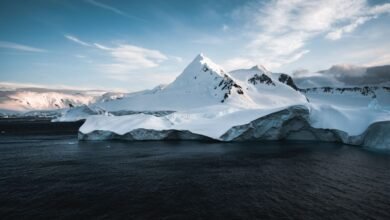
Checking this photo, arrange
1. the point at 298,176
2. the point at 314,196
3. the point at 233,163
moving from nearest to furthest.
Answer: the point at 314,196 → the point at 298,176 → the point at 233,163

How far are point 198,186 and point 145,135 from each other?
33.7m

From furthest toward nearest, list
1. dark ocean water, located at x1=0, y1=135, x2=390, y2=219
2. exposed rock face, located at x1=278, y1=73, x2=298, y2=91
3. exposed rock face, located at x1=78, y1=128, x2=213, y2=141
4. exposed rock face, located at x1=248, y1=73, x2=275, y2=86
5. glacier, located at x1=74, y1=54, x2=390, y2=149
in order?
exposed rock face, located at x1=278, y1=73, x2=298, y2=91
exposed rock face, located at x1=248, y1=73, x2=275, y2=86
exposed rock face, located at x1=78, y1=128, x2=213, y2=141
glacier, located at x1=74, y1=54, x2=390, y2=149
dark ocean water, located at x1=0, y1=135, x2=390, y2=219

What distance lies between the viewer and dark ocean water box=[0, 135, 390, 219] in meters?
19.1

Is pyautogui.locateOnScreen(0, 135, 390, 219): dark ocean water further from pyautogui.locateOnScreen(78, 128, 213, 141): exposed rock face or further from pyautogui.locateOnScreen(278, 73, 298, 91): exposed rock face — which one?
pyautogui.locateOnScreen(278, 73, 298, 91): exposed rock face

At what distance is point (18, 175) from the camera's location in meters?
29.2

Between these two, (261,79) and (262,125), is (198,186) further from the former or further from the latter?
(261,79)

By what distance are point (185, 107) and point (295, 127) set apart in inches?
1965

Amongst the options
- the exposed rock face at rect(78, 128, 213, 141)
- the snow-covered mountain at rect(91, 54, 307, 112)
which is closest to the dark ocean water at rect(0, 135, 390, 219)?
the exposed rock face at rect(78, 128, 213, 141)

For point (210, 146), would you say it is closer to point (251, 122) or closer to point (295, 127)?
point (251, 122)

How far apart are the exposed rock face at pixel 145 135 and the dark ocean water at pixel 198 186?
15475 millimetres

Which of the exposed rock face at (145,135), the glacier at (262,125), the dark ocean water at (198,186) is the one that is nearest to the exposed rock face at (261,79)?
the glacier at (262,125)

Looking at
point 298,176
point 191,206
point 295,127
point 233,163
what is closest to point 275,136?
point 295,127

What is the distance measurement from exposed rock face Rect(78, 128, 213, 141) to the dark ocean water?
15.5 meters

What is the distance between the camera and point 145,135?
57.1 meters
